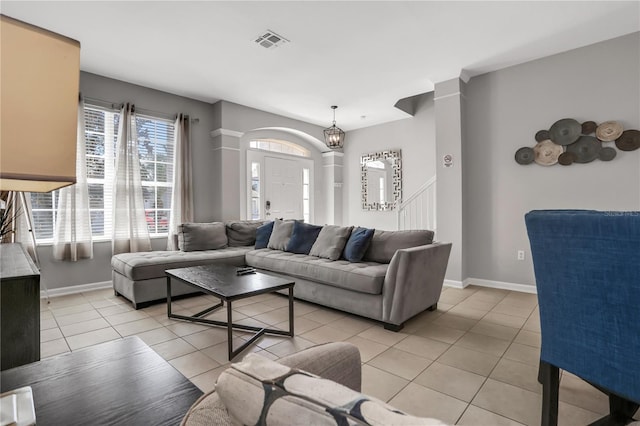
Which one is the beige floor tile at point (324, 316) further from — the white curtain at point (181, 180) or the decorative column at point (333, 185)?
the decorative column at point (333, 185)

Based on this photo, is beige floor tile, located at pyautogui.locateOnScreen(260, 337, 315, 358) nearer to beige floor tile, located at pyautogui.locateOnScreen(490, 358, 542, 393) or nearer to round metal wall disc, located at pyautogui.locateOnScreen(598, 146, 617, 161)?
beige floor tile, located at pyautogui.locateOnScreen(490, 358, 542, 393)

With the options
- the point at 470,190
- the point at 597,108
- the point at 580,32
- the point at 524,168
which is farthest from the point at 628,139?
the point at 470,190

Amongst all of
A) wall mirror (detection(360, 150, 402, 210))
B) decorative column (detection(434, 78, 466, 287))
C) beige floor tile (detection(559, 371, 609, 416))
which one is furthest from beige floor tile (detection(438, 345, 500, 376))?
wall mirror (detection(360, 150, 402, 210))

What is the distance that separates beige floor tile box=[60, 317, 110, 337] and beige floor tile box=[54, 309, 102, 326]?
0.09 metres

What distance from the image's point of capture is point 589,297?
1189 mm

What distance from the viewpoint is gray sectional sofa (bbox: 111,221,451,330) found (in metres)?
2.75

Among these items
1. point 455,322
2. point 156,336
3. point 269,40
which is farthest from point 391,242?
point 269,40

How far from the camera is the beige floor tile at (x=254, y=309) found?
10.5 ft

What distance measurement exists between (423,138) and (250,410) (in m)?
5.87

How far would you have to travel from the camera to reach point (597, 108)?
3.45 metres

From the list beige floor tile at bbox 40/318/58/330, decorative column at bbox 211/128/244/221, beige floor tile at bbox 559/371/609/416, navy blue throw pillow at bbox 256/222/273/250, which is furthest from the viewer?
decorative column at bbox 211/128/244/221

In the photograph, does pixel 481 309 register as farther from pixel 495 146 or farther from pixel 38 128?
pixel 38 128

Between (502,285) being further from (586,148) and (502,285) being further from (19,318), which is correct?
(19,318)

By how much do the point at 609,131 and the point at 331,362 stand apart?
4.08 metres
